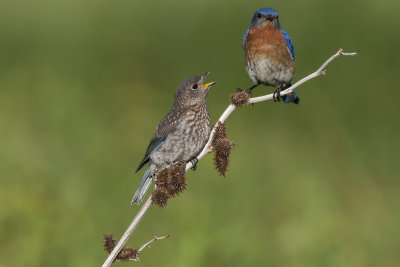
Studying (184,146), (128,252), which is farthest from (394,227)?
(128,252)

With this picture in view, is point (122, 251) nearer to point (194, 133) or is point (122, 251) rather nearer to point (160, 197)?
point (160, 197)

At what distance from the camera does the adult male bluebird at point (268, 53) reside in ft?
24.4

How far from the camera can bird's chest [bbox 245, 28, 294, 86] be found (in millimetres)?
7445

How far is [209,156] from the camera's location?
11828 millimetres

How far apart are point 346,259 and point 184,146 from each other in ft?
10.1

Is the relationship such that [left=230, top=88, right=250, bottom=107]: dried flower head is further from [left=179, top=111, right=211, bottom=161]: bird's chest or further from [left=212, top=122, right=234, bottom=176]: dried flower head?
[left=179, top=111, right=211, bottom=161]: bird's chest

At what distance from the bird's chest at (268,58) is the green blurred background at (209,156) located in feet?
7.67

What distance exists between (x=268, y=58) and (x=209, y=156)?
4.47 m

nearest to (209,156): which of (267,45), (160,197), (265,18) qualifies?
(267,45)

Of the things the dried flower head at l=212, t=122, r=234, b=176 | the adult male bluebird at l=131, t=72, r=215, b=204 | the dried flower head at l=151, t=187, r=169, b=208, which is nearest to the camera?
the dried flower head at l=151, t=187, r=169, b=208

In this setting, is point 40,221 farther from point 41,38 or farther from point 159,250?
point 41,38

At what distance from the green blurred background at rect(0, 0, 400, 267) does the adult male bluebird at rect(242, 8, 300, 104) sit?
7.68 feet

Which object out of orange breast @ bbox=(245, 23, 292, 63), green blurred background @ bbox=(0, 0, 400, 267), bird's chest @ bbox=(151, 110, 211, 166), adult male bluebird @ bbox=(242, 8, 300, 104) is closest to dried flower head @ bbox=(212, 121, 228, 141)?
bird's chest @ bbox=(151, 110, 211, 166)

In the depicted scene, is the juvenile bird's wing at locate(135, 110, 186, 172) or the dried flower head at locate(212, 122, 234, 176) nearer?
the dried flower head at locate(212, 122, 234, 176)
